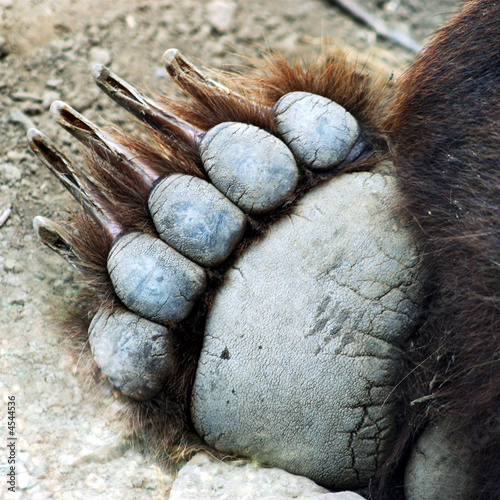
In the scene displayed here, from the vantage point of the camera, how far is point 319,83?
1261 mm

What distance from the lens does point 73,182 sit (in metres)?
1.21

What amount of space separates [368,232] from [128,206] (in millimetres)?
459

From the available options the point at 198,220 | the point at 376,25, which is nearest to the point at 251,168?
the point at 198,220

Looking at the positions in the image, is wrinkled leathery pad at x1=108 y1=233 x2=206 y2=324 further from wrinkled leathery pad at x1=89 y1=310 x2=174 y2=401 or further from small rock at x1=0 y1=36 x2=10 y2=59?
small rock at x1=0 y1=36 x2=10 y2=59

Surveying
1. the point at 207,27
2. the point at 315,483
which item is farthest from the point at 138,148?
the point at 207,27

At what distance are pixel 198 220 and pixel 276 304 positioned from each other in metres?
0.21

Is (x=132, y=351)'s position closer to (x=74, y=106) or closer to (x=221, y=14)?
(x=74, y=106)

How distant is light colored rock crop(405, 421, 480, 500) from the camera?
1026 millimetres

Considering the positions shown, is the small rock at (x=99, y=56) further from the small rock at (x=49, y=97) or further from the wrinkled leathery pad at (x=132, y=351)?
the wrinkled leathery pad at (x=132, y=351)

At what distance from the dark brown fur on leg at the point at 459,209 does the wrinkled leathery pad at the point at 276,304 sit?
6 cm

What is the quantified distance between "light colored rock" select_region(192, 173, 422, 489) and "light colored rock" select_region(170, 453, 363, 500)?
0.03 meters

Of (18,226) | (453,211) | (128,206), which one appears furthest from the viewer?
(18,226)

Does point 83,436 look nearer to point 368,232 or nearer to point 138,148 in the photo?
point 138,148

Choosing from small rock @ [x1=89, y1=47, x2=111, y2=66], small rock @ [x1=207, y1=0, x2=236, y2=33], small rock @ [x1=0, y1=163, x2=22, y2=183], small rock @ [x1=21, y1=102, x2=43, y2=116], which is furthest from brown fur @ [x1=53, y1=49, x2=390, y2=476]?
small rock @ [x1=207, y1=0, x2=236, y2=33]
